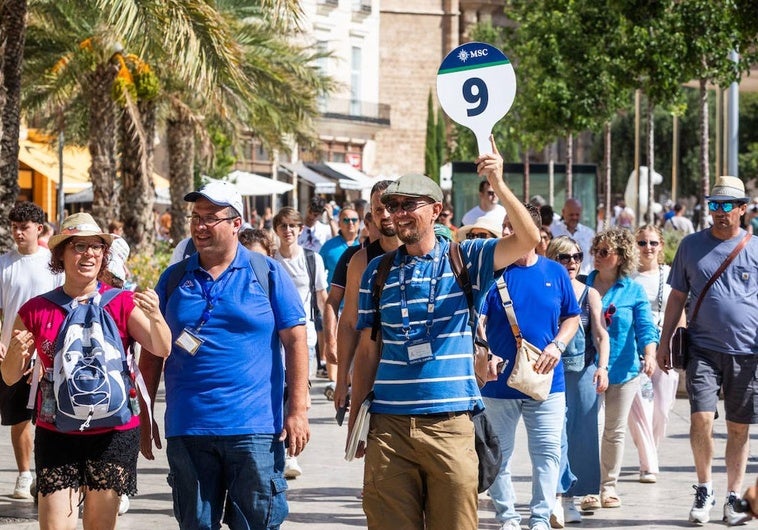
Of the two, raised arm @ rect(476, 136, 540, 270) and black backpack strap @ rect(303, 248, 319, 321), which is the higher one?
raised arm @ rect(476, 136, 540, 270)

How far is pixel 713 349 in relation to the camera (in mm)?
8312

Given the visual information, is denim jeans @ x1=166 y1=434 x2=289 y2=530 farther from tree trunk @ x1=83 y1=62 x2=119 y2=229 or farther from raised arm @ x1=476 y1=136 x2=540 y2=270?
tree trunk @ x1=83 y1=62 x2=119 y2=229

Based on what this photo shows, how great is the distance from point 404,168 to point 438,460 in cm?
6202

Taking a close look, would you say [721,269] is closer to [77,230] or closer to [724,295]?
[724,295]

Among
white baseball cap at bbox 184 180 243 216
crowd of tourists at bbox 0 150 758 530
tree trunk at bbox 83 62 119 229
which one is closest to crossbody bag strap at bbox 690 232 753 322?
crowd of tourists at bbox 0 150 758 530

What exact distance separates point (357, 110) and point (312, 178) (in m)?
9.50

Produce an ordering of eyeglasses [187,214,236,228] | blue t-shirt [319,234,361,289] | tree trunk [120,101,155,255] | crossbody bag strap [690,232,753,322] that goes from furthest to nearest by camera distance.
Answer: tree trunk [120,101,155,255] → blue t-shirt [319,234,361,289] → crossbody bag strap [690,232,753,322] → eyeglasses [187,214,236,228]

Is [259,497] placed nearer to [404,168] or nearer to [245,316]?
[245,316]

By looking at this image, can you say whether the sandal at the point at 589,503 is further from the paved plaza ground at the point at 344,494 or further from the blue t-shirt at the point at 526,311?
the blue t-shirt at the point at 526,311

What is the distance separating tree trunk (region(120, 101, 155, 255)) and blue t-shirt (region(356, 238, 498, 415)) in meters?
17.5

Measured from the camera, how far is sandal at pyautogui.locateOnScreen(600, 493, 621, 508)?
880 centimetres

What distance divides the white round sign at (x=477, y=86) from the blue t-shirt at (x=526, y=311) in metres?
1.84

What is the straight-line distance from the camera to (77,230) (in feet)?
19.2

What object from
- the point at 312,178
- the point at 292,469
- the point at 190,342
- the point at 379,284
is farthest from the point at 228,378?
the point at 312,178
